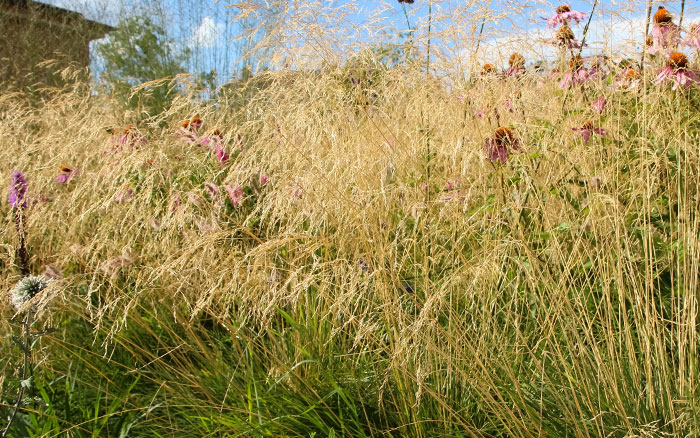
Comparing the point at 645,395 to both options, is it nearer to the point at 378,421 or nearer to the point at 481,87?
the point at 378,421

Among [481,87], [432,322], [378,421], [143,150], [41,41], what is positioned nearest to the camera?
[432,322]

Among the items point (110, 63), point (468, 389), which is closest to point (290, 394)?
point (468, 389)

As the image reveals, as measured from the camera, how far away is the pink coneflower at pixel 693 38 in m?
1.65

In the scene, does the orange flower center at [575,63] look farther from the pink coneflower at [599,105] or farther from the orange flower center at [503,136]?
the orange flower center at [503,136]

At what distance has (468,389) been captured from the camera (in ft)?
4.18

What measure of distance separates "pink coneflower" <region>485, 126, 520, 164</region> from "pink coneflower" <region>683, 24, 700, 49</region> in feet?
2.16

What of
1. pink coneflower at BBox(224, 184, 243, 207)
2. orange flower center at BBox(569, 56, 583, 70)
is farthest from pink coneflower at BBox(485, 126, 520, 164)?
pink coneflower at BBox(224, 184, 243, 207)

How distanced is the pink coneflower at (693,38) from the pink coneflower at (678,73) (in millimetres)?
52

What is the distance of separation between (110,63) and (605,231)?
7375mm

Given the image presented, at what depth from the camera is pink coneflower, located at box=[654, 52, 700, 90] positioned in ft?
5.28

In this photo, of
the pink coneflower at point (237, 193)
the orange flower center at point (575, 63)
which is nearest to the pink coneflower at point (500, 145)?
the orange flower center at point (575, 63)

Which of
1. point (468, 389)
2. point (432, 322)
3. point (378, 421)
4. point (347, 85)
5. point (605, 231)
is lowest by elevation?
point (378, 421)

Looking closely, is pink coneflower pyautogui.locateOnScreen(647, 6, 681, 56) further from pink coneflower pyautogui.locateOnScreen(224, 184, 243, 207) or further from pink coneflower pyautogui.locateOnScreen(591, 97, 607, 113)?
pink coneflower pyautogui.locateOnScreen(224, 184, 243, 207)

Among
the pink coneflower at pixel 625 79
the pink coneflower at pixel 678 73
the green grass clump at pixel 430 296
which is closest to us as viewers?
the green grass clump at pixel 430 296
